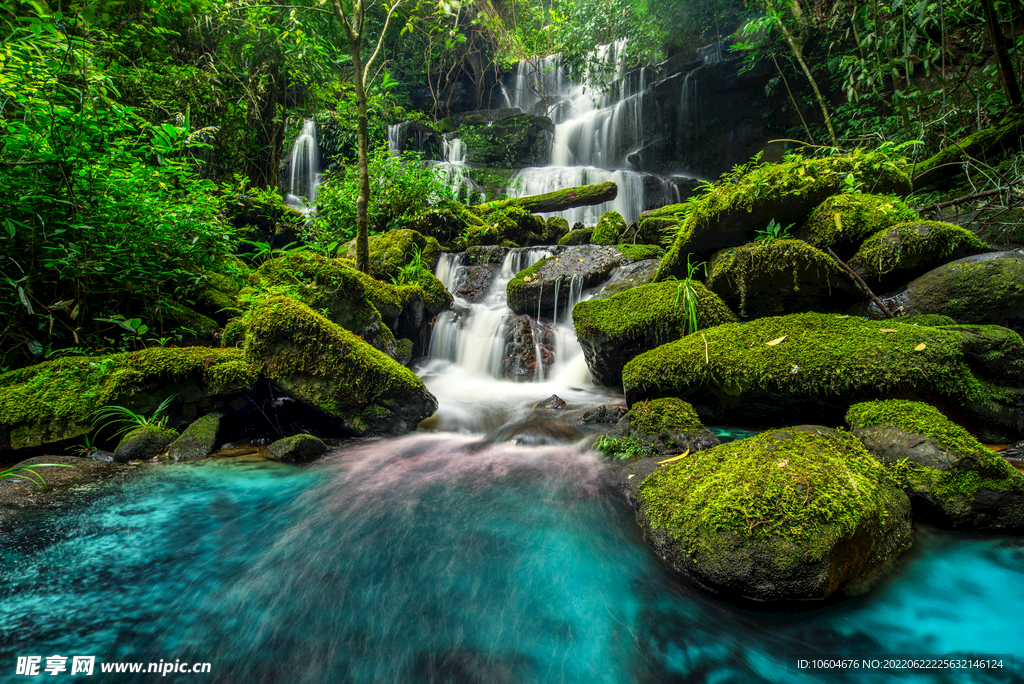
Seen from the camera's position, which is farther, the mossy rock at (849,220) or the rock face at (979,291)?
the mossy rock at (849,220)

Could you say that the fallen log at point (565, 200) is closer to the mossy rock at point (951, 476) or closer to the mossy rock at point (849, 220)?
the mossy rock at point (849, 220)

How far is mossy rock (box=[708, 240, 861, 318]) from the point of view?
418 centimetres

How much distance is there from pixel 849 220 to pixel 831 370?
2545 millimetres

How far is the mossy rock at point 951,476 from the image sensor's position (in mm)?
2188

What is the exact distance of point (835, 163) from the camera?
5176mm

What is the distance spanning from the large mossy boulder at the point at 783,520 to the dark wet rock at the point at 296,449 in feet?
9.54

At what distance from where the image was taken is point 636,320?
461 cm

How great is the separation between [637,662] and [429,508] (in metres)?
1.64

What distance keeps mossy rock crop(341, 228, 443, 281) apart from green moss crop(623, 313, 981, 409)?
516 centimetres

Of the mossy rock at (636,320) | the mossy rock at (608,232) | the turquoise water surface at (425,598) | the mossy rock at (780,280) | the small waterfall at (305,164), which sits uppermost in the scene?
the small waterfall at (305,164)

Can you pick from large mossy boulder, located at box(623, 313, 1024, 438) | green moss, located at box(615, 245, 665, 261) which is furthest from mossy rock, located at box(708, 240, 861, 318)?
green moss, located at box(615, 245, 665, 261)

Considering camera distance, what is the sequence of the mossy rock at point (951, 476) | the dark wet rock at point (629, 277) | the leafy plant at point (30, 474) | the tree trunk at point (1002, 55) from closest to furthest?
the mossy rock at point (951, 476) → the leafy plant at point (30, 474) → the tree trunk at point (1002, 55) → the dark wet rock at point (629, 277)

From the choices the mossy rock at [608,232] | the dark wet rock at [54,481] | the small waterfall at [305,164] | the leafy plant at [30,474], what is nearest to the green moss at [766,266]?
the mossy rock at [608,232]

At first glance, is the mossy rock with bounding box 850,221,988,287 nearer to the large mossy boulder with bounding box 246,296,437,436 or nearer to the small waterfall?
the large mossy boulder with bounding box 246,296,437,436
